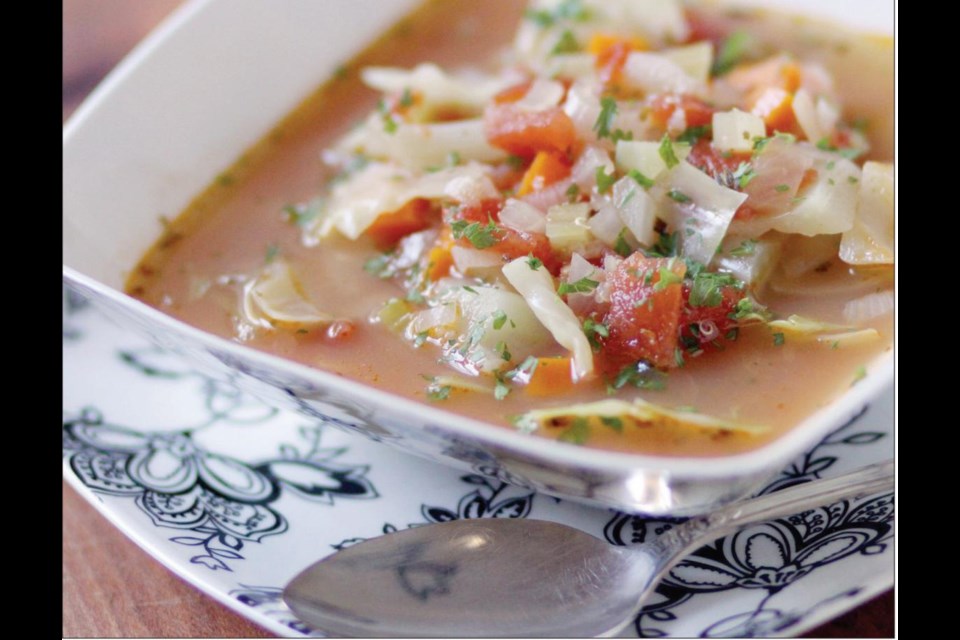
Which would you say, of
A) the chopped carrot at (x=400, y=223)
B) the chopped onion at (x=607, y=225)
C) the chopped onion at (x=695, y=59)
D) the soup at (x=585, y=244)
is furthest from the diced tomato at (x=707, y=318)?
the chopped onion at (x=695, y=59)

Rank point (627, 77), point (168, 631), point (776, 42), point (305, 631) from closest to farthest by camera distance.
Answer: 1. point (305, 631)
2. point (168, 631)
3. point (627, 77)
4. point (776, 42)

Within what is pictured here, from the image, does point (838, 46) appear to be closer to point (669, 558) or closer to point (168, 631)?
point (669, 558)

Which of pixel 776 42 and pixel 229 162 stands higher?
pixel 776 42

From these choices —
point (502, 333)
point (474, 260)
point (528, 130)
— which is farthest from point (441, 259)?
point (528, 130)

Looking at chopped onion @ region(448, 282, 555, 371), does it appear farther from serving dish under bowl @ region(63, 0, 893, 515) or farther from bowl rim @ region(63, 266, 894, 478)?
bowl rim @ region(63, 266, 894, 478)

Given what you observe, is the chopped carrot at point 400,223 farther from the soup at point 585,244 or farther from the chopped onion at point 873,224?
the chopped onion at point 873,224

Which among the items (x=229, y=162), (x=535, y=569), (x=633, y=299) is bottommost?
(x=535, y=569)

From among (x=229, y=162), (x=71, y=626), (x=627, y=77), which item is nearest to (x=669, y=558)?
(x=71, y=626)
